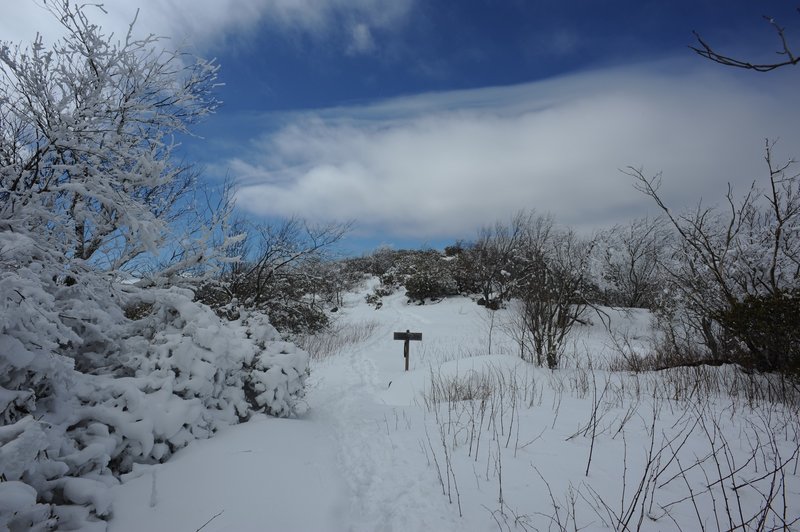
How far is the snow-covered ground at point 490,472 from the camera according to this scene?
2.45 metres

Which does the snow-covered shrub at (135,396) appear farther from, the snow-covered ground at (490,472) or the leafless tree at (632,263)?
the leafless tree at (632,263)

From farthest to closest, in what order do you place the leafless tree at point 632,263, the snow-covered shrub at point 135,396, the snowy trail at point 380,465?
1. the leafless tree at point 632,263
2. the snowy trail at point 380,465
3. the snow-covered shrub at point 135,396

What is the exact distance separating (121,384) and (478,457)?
10.6ft

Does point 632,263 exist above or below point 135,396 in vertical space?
above

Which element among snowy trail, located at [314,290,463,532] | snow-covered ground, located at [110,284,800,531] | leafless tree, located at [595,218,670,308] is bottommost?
snowy trail, located at [314,290,463,532]

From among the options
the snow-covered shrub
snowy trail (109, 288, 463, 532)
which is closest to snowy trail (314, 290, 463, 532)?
snowy trail (109, 288, 463, 532)

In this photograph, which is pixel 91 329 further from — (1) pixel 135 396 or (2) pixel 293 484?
(2) pixel 293 484

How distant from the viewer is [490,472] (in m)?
3.26

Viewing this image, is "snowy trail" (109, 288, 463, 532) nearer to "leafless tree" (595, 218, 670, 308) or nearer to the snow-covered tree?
the snow-covered tree

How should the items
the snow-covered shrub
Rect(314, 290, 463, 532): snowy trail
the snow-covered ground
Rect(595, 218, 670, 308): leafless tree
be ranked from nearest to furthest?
1. the snow-covered shrub
2. the snow-covered ground
3. Rect(314, 290, 463, 532): snowy trail
4. Rect(595, 218, 670, 308): leafless tree

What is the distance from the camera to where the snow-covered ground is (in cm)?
245

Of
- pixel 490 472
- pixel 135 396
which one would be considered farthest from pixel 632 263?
pixel 135 396

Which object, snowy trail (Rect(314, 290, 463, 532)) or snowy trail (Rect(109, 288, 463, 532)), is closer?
snowy trail (Rect(109, 288, 463, 532))

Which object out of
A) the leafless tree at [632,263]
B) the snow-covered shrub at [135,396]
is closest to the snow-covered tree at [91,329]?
the snow-covered shrub at [135,396]
